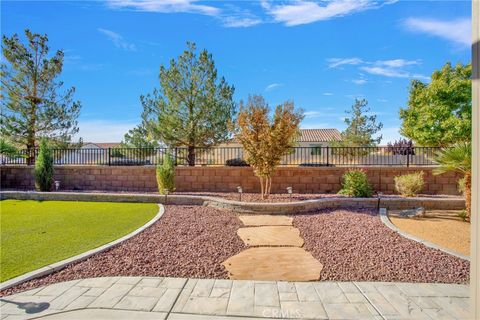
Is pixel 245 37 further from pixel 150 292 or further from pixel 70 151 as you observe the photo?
pixel 70 151

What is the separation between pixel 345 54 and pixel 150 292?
9.35 meters

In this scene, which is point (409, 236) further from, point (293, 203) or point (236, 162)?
point (236, 162)

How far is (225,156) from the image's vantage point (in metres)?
11.3

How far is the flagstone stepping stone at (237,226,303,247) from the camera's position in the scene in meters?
4.97

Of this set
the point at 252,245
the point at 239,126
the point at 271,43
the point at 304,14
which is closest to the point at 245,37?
the point at 271,43

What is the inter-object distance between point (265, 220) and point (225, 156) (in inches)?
204

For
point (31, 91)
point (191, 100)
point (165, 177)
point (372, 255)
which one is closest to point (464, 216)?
→ point (372, 255)

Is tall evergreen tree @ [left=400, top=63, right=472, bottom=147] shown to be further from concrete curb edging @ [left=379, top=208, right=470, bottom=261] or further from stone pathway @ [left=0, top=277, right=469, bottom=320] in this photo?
stone pathway @ [left=0, top=277, right=469, bottom=320]

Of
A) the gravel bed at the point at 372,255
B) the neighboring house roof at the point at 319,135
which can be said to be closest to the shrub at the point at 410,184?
the gravel bed at the point at 372,255

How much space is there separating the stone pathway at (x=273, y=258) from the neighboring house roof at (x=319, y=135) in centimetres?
2455

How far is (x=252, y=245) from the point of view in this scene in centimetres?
487

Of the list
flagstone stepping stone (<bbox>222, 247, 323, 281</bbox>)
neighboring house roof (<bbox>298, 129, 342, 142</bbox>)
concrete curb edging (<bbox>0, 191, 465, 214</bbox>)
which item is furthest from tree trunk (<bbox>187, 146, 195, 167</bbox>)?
neighboring house roof (<bbox>298, 129, 342, 142</bbox>)

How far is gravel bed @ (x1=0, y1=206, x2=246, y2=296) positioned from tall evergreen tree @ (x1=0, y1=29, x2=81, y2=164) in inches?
434

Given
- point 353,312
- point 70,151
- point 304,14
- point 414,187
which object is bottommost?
point 353,312
